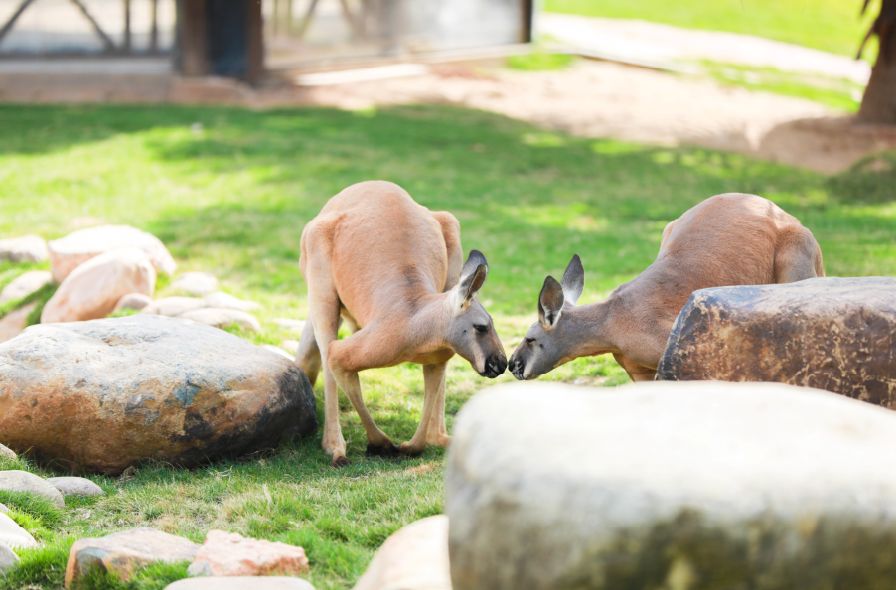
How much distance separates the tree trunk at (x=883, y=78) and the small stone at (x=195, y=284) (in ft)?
36.2

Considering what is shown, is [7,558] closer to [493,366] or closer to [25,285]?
[493,366]

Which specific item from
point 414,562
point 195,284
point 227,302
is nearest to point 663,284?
point 414,562

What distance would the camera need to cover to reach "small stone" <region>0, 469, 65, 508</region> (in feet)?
18.4

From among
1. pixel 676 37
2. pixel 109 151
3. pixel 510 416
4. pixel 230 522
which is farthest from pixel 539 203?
pixel 676 37

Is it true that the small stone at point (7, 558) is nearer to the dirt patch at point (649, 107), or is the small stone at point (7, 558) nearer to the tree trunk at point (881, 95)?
the dirt patch at point (649, 107)

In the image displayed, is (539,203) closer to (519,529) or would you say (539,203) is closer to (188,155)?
(188,155)

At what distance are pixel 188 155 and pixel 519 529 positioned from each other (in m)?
12.5

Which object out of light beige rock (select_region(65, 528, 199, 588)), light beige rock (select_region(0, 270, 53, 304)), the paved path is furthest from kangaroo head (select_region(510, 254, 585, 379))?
the paved path

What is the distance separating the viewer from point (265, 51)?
1898 cm

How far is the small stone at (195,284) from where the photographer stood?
946 cm

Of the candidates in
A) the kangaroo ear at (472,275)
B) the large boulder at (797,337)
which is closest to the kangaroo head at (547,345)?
the kangaroo ear at (472,275)

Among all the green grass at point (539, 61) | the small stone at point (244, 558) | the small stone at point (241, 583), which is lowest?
the green grass at point (539, 61)

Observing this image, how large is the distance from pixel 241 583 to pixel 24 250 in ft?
24.2

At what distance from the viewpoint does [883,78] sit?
682 inches
